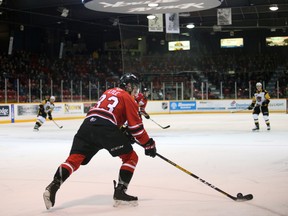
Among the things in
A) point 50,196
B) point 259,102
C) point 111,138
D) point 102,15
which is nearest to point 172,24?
point 259,102

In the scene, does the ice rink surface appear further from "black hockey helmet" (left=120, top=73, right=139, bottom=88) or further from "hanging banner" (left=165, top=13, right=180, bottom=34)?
"hanging banner" (left=165, top=13, right=180, bottom=34)

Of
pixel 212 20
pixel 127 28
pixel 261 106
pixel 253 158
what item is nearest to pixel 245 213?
pixel 253 158

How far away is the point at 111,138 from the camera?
142 inches

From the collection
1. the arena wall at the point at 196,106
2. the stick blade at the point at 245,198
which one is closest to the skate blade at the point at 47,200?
the stick blade at the point at 245,198

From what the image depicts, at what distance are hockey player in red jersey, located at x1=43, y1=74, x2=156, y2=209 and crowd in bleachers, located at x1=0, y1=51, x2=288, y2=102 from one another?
53.5ft

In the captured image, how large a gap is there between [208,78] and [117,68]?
550cm

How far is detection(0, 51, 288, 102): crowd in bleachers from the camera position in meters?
22.3

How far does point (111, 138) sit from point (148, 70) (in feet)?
66.4

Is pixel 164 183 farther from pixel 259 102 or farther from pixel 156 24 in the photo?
pixel 156 24

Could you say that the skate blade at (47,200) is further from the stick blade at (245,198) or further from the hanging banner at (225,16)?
the hanging banner at (225,16)

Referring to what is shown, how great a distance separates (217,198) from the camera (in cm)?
391

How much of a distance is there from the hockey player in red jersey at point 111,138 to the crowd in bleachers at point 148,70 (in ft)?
53.5

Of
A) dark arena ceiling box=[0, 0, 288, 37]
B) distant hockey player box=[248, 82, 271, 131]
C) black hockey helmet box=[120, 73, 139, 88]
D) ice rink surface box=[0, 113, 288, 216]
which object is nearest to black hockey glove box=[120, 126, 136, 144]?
black hockey helmet box=[120, 73, 139, 88]

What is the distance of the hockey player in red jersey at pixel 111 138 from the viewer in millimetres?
3607
